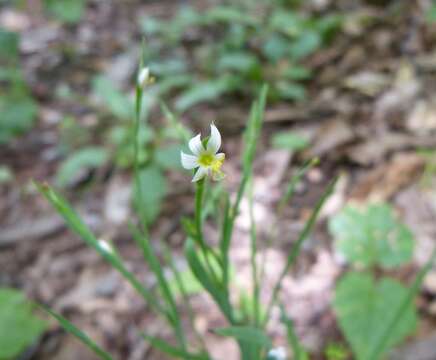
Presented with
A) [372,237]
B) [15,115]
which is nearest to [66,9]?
[15,115]

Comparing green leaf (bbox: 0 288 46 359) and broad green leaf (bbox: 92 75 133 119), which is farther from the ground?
broad green leaf (bbox: 92 75 133 119)

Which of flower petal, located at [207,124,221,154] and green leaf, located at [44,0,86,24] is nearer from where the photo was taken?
flower petal, located at [207,124,221,154]

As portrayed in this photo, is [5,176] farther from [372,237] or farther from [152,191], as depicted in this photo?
[372,237]

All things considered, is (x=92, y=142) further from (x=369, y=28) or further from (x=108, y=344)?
(x=369, y=28)

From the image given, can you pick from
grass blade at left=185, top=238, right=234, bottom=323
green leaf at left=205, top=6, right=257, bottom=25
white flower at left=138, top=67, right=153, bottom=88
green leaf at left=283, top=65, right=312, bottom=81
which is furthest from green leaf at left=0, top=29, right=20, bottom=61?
grass blade at left=185, top=238, right=234, bottom=323

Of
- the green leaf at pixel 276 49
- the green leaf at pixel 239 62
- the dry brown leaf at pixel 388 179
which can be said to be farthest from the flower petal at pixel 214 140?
the green leaf at pixel 276 49

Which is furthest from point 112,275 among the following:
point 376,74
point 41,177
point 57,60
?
point 57,60

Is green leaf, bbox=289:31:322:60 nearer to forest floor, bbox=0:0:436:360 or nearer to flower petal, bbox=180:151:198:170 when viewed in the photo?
forest floor, bbox=0:0:436:360
